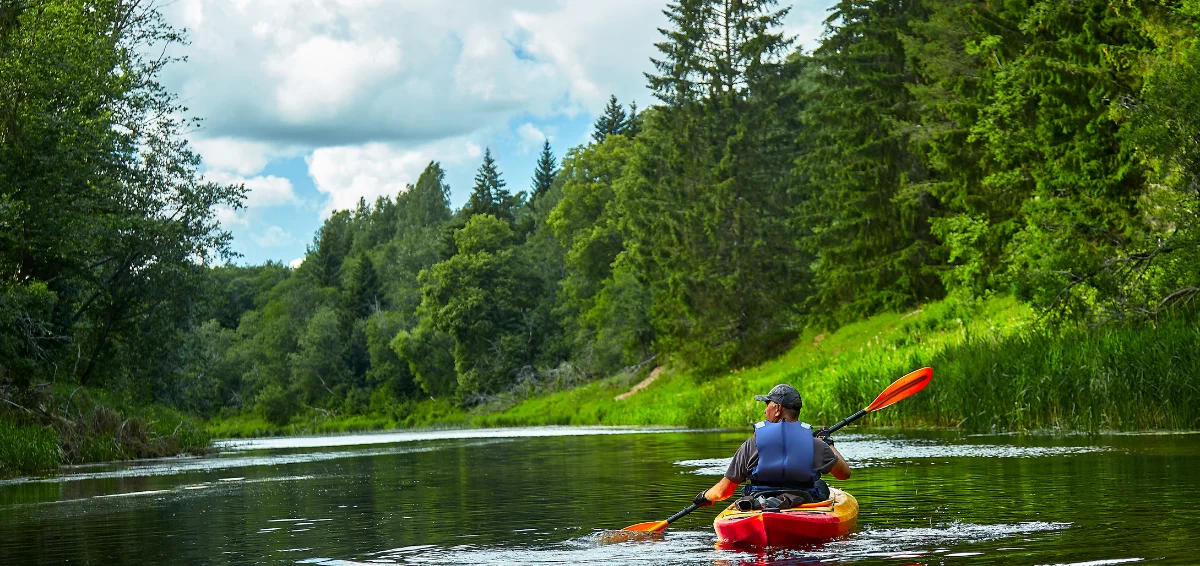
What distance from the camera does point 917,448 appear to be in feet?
67.4

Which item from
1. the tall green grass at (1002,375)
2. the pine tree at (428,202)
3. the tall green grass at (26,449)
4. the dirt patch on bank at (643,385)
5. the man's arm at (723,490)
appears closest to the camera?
the man's arm at (723,490)

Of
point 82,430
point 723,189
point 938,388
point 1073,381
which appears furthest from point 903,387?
point 723,189

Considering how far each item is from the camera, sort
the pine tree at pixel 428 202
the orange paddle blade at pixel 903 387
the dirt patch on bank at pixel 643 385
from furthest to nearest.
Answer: the pine tree at pixel 428 202 → the dirt patch on bank at pixel 643 385 → the orange paddle blade at pixel 903 387

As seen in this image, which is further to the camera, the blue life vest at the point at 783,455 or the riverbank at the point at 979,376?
the riverbank at the point at 979,376

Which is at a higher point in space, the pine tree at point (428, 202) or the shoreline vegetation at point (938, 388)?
the pine tree at point (428, 202)

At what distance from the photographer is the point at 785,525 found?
974cm

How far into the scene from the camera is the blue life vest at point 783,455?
34.3ft

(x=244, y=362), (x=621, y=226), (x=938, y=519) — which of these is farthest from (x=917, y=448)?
(x=244, y=362)

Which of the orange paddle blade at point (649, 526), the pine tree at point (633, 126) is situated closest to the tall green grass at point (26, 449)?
the orange paddle blade at point (649, 526)

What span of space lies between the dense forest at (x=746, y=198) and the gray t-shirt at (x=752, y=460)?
582 inches

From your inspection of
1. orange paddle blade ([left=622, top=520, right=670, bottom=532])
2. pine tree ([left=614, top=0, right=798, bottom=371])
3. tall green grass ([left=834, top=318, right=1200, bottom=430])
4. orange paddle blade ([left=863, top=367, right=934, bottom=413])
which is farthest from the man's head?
pine tree ([left=614, top=0, right=798, bottom=371])

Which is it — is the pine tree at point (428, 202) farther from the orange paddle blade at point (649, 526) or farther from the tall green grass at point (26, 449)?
the orange paddle blade at point (649, 526)

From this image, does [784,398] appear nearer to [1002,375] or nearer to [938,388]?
[1002,375]

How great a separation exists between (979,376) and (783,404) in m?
14.7
